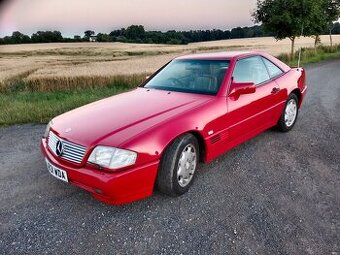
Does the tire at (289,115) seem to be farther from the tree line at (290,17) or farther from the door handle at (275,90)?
the tree line at (290,17)

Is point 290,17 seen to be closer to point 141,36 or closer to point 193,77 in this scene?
point 193,77

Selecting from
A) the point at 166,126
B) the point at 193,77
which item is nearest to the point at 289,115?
the point at 193,77

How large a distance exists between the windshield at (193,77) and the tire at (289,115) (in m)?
1.55

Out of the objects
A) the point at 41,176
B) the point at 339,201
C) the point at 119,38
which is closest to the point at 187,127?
the point at 339,201

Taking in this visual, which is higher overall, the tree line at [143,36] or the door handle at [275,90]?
the tree line at [143,36]

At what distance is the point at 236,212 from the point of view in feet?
10.0

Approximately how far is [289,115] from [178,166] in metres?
2.79

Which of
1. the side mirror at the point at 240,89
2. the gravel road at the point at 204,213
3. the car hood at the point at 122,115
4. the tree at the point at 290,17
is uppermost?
the tree at the point at 290,17

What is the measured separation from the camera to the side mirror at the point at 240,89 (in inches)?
149

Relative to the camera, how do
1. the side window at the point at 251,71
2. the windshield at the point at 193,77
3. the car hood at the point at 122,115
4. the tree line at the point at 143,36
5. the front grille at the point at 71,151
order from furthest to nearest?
1. the tree line at the point at 143,36
2. the side window at the point at 251,71
3. the windshield at the point at 193,77
4. the car hood at the point at 122,115
5. the front grille at the point at 71,151

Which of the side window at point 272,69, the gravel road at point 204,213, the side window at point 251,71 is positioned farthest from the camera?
the side window at point 272,69

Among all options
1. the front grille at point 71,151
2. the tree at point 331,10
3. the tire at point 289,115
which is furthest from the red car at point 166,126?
the tree at point 331,10

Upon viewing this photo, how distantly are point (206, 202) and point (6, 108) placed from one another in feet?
19.5

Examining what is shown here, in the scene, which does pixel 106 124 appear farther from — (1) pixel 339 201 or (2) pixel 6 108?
(2) pixel 6 108
